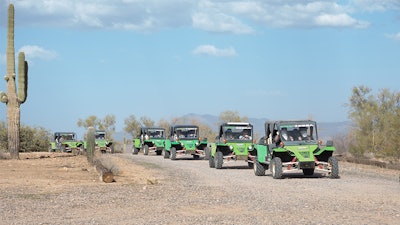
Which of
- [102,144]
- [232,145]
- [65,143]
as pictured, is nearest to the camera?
[232,145]

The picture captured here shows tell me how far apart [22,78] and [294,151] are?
54.8 ft

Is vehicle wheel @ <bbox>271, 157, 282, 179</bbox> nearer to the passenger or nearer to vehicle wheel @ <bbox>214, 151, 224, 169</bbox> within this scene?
the passenger

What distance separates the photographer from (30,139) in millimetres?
62781

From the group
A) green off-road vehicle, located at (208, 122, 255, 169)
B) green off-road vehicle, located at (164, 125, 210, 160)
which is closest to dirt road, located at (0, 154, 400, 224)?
green off-road vehicle, located at (208, 122, 255, 169)

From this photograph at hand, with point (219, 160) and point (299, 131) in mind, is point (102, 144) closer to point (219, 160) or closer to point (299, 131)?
point (219, 160)

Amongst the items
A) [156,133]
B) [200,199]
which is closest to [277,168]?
[200,199]

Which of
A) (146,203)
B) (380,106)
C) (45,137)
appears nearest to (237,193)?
(146,203)

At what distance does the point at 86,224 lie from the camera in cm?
1309

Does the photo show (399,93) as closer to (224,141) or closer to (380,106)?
(380,106)

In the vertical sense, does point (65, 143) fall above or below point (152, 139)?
below

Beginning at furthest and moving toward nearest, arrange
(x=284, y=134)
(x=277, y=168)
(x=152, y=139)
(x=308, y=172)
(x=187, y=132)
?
(x=152, y=139)
(x=187, y=132)
(x=308, y=172)
(x=284, y=134)
(x=277, y=168)

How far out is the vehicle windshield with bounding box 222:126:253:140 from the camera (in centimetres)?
3284

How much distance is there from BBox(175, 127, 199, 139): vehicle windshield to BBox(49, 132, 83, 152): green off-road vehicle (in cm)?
1443

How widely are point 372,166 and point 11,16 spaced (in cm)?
1848
